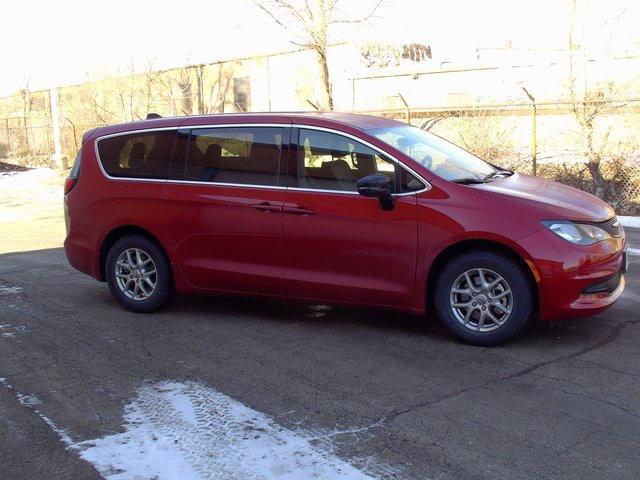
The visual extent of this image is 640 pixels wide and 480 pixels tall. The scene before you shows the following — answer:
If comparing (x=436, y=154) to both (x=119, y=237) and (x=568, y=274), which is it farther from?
(x=119, y=237)

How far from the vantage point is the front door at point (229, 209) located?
5.75m

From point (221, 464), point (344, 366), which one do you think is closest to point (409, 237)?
point (344, 366)

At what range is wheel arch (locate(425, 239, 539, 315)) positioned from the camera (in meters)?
4.97

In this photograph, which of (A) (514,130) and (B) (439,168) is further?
(A) (514,130)

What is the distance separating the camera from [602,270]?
4.95 metres

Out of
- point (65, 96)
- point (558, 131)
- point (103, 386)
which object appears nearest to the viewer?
point (103, 386)

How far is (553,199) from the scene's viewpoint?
5.15 m

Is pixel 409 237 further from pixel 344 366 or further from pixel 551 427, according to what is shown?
pixel 551 427

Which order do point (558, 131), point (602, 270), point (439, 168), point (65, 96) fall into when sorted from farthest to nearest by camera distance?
1. point (65, 96)
2. point (558, 131)
3. point (439, 168)
4. point (602, 270)

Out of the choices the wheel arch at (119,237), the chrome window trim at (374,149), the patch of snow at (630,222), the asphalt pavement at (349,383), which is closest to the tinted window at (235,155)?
the chrome window trim at (374,149)

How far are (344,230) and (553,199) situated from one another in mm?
1591

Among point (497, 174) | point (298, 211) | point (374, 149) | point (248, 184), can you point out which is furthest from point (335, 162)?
point (497, 174)

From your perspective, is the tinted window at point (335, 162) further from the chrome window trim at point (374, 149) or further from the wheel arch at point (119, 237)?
the wheel arch at point (119, 237)

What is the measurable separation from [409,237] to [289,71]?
82.4 ft
